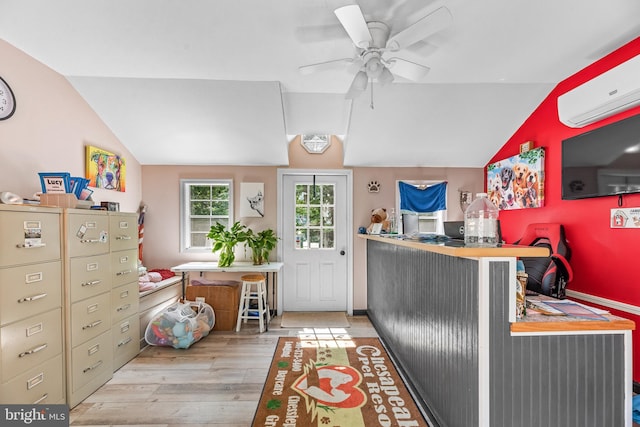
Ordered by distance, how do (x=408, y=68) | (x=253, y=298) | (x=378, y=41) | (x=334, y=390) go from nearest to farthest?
(x=378, y=41) < (x=408, y=68) < (x=334, y=390) < (x=253, y=298)

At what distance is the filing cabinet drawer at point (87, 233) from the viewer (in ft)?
7.39

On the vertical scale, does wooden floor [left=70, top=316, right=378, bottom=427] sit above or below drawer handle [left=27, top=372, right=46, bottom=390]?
below

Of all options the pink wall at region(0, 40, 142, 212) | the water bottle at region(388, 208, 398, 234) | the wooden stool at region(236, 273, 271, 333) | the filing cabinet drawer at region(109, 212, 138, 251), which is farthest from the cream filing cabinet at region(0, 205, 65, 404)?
the water bottle at region(388, 208, 398, 234)

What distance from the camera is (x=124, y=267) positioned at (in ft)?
9.31

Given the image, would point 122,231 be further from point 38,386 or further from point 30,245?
point 38,386

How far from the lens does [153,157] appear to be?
411 centimetres

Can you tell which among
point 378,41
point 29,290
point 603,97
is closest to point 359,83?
point 378,41

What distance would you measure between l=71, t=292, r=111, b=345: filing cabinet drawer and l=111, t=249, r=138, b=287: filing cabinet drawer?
0.17m

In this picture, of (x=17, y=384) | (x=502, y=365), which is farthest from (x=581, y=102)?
(x=17, y=384)

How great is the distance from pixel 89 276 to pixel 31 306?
18.9 inches

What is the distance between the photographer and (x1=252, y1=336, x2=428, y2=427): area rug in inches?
80.6

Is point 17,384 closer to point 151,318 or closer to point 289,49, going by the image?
point 151,318

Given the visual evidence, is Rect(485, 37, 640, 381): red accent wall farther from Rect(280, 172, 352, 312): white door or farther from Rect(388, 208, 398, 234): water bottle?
Rect(280, 172, 352, 312): white door

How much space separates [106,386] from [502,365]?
2.84 m
